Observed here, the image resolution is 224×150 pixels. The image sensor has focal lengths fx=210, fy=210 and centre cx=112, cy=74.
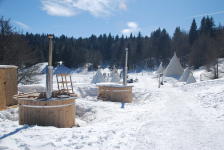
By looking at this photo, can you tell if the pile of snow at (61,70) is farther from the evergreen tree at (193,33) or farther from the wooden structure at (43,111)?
the wooden structure at (43,111)

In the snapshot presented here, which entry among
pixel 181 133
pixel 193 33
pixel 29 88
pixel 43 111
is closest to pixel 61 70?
pixel 193 33

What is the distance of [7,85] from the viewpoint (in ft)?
30.0

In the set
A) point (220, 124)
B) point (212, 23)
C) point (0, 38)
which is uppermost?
point (212, 23)

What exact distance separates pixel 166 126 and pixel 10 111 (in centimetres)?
641

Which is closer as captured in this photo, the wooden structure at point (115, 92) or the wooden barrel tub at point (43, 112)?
the wooden barrel tub at point (43, 112)

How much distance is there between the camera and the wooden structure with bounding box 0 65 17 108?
8.81 meters

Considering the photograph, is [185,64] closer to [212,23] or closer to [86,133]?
[212,23]

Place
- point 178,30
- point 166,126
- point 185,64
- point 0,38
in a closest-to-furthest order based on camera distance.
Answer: point 166,126, point 0,38, point 185,64, point 178,30

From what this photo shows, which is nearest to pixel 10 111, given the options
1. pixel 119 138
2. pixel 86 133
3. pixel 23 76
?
pixel 86 133

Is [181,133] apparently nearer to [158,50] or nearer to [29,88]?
[29,88]

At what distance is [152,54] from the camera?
67875mm

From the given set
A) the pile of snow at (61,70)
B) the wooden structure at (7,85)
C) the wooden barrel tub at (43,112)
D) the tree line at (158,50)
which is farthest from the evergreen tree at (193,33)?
the wooden barrel tub at (43,112)

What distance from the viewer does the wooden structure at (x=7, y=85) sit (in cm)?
881

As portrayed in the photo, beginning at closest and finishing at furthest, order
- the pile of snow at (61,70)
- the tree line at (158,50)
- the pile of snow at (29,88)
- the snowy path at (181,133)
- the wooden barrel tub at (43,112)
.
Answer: the snowy path at (181,133), the wooden barrel tub at (43,112), the pile of snow at (29,88), the tree line at (158,50), the pile of snow at (61,70)
